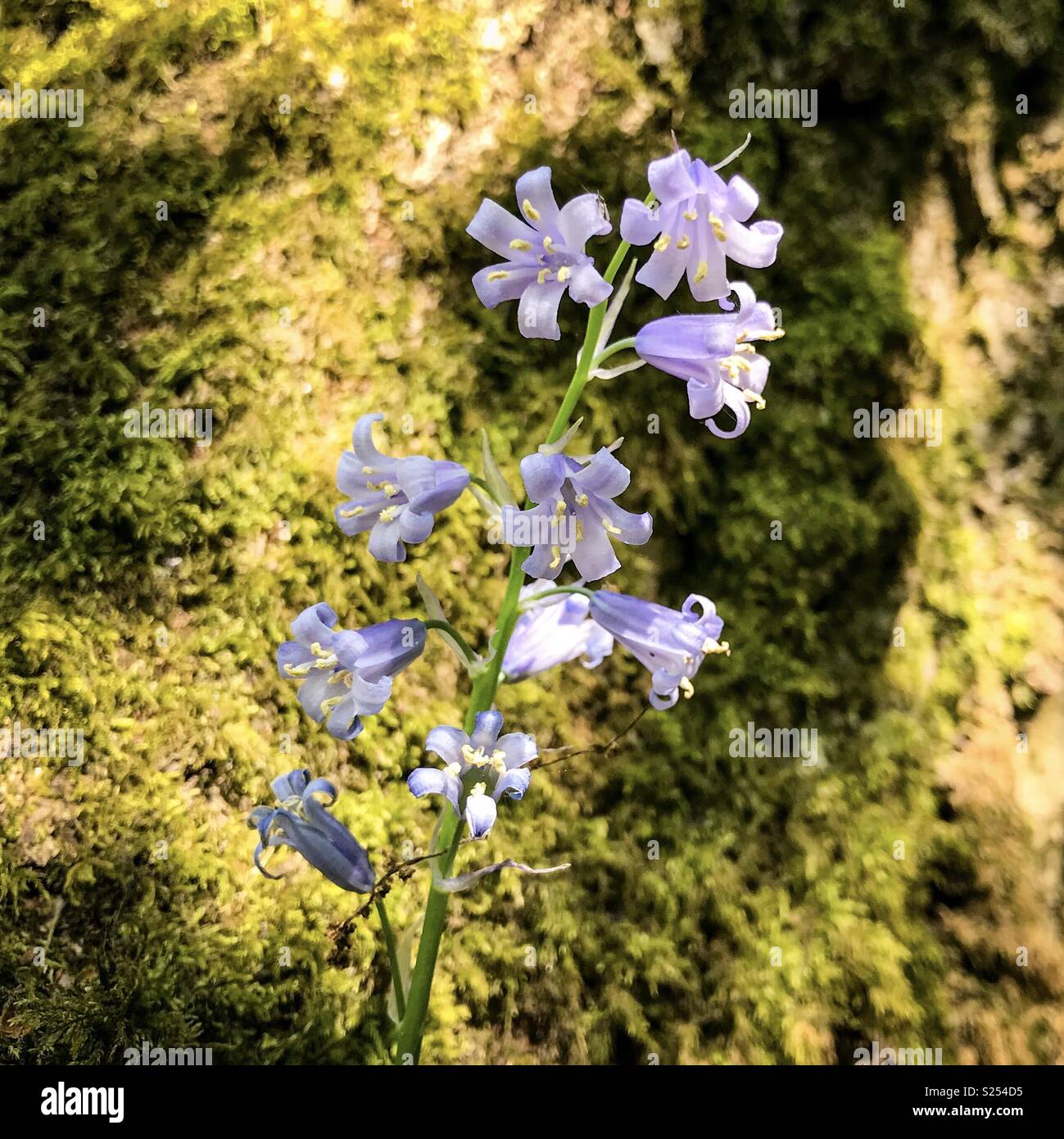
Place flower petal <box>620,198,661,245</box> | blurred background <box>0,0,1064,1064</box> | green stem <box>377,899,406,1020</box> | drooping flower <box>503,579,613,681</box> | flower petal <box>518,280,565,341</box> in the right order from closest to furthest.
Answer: flower petal <box>620,198,661,245</box> → flower petal <box>518,280,565,341</box> → green stem <box>377,899,406,1020</box> → drooping flower <box>503,579,613,681</box> → blurred background <box>0,0,1064,1064</box>

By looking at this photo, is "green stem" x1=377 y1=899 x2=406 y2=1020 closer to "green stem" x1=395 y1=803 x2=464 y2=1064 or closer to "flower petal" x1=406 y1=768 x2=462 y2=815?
"green stem" x1=395 y1=803 x2=464 y2=1064

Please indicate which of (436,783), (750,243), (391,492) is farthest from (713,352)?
(436,783)

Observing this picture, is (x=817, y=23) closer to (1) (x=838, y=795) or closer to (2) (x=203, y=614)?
(1) (x=838, y=795)

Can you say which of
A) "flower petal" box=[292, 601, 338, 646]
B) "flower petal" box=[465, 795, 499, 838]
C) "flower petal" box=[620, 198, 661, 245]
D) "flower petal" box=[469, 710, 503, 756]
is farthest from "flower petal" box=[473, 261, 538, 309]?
"flower petal" box=[465, 795, 499, 838]

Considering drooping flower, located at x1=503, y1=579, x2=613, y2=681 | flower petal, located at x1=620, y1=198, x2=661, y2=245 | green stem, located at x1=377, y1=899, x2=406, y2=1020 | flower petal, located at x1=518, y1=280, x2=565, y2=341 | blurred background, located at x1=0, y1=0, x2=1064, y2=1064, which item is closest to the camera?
flower petal, located at x1=620, y1=198, x2=661, y2=245
